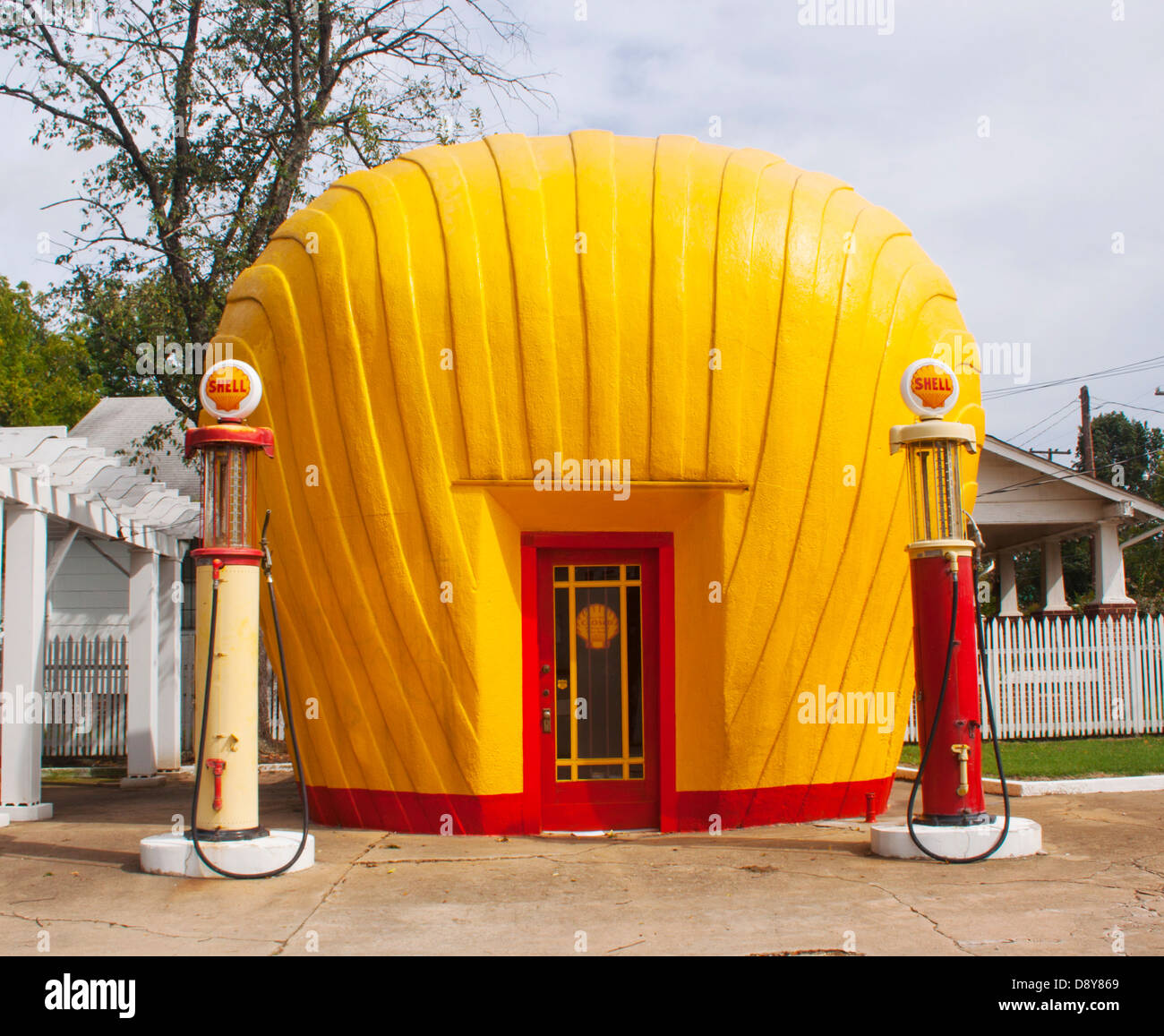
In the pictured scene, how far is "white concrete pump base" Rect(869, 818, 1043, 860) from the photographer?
6.85 m

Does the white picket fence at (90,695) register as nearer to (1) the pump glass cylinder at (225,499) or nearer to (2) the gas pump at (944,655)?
(1) the pump glass cylinder at (225,499)

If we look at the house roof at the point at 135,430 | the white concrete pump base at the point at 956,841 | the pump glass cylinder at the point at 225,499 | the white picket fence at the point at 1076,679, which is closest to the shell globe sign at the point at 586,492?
the pump glass cylinder at the point at 225,499

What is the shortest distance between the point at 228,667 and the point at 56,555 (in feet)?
17.2

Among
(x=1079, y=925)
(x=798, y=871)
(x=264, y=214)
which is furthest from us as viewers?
(x=264, y=214)

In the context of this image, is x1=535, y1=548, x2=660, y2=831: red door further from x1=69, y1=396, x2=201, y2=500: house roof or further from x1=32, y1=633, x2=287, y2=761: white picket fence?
x1=69, y1=396, x2=201, y2=500: house roof

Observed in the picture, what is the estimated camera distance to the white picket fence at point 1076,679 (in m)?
15.5

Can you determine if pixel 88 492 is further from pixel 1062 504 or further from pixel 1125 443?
pixel 1125 443

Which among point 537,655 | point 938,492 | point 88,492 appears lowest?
point 537,655

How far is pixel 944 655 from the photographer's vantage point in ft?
23.2

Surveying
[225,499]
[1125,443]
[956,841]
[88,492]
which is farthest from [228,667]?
[1125,443]

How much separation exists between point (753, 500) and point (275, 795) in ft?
20.0

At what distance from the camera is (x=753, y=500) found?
8.07m

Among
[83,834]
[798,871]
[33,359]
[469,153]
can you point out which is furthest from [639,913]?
[33,359]

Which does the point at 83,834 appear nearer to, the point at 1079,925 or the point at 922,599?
the point at 922,599
